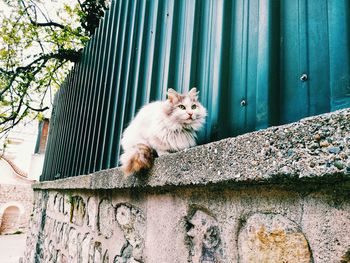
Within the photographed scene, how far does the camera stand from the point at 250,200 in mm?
900

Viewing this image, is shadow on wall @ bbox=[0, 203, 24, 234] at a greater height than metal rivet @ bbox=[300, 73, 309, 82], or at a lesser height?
lesser

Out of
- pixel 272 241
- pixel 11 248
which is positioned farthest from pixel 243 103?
pixel 11 248

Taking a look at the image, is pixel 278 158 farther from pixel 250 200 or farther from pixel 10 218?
pixel 10 218

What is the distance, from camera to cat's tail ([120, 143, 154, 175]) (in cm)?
137

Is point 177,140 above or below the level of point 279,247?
above

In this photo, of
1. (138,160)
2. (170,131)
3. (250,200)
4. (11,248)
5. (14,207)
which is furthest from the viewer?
(14,207)

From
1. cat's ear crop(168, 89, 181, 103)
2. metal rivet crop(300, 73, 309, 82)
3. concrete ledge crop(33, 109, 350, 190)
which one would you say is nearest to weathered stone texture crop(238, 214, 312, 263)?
concrete ledge crop(33, 109, 350, 190)

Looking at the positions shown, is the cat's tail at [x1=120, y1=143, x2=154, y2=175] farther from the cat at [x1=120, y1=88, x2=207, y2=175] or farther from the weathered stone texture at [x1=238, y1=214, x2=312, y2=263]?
the weathered stone texture at [x1=238, y1=214, x2=312, y2=263]

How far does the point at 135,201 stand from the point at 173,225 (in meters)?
0.45

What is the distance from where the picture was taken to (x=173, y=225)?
4.11 ft

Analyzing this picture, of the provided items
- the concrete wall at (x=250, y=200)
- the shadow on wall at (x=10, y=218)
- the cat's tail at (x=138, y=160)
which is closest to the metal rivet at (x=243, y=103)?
the concrete wall at (x=250, y=200)

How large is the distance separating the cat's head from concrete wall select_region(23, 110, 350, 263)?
0.95 feet

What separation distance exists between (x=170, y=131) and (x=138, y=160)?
0.23m

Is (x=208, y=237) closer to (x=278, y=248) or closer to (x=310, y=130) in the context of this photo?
(x=278, y=248)
